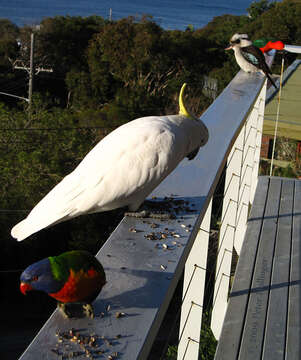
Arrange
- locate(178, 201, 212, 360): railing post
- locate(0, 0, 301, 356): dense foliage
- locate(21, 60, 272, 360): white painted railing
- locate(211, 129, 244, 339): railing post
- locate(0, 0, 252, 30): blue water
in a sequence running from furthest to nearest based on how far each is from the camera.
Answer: locate(0, 0, 252, 30): blue water → locate(0, 0, 301, 356): dense foliage → locate(211, 129, 244, 339): railing post → locate(178, 201, 212, 360): railing post → locate(21, 60, 272, 360): white painted railing

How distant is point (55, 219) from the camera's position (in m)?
0.95

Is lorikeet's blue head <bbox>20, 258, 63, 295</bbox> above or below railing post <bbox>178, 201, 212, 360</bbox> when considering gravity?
above

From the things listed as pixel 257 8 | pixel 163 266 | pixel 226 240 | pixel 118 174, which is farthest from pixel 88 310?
pixel 257 8

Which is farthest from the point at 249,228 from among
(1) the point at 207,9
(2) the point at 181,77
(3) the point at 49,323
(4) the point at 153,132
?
(1) the point at 207,9

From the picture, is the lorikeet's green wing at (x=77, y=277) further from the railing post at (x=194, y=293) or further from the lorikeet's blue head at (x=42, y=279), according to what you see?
the railing post at (x=194, y=293)

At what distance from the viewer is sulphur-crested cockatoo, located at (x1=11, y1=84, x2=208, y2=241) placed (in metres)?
0.97

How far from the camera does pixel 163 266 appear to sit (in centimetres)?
80

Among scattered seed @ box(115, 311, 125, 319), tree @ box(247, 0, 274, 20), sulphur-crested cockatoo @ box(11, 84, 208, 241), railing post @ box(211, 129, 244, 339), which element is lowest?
railing post @ box(211, 129, 244, 339)

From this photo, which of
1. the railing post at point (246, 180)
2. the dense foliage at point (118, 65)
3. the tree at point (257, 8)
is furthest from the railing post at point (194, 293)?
the tree at point (257, 8)

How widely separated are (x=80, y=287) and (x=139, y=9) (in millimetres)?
58596

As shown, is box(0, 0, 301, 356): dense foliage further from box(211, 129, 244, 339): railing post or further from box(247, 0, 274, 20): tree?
box(211, 129, 244, 339): railing post

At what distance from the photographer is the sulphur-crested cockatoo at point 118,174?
97 centimetres

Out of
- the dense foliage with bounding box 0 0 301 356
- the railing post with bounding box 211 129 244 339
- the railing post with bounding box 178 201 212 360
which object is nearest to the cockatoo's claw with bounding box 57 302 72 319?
the railing post with bounding box 178 201 212 360

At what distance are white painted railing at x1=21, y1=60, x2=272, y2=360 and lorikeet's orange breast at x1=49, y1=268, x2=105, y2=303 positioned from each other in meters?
0.03
